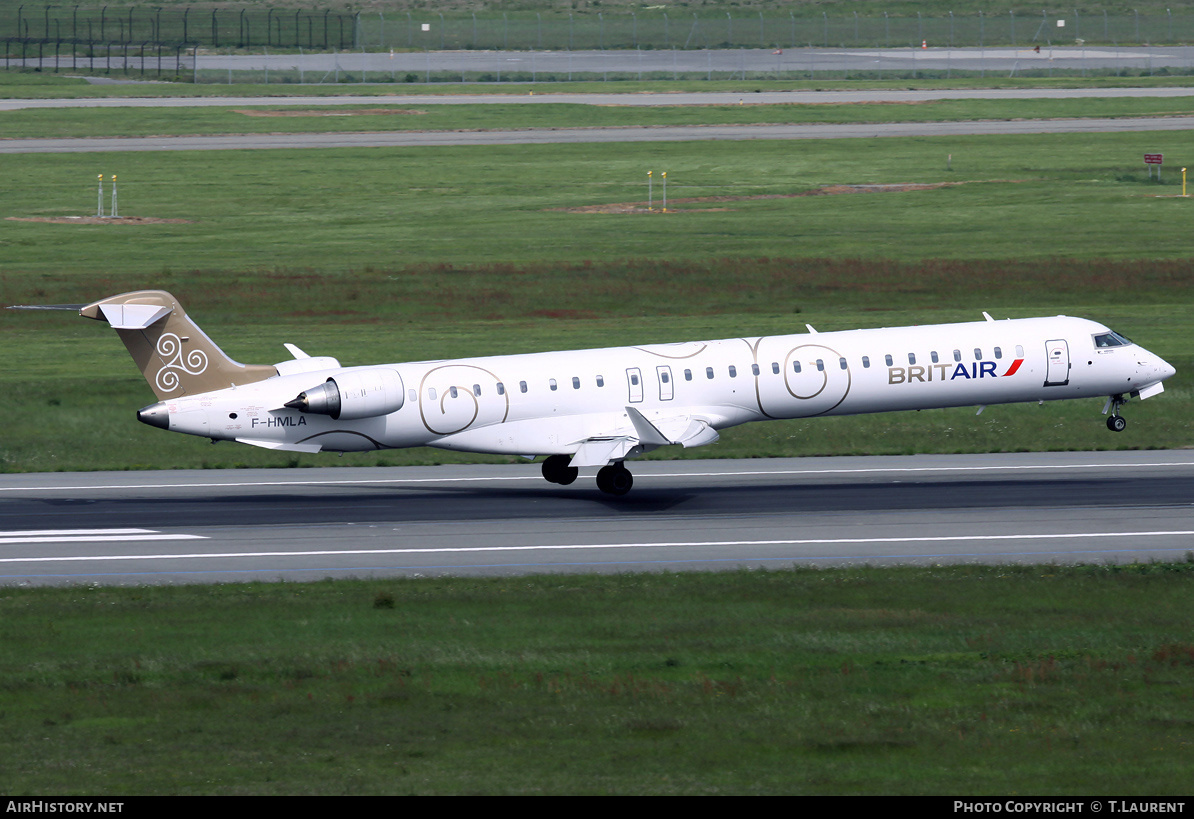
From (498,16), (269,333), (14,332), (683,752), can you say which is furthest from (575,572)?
(498,16)

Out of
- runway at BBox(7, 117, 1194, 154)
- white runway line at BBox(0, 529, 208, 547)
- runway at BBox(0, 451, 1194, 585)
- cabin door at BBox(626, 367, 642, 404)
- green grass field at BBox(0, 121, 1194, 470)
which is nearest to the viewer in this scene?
runway at BBox(0, 451, 1194, 585)

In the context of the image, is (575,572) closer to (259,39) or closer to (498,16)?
(259,39)

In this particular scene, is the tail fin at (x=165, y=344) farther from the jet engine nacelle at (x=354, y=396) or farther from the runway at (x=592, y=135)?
the runway at (x=592, y=135)

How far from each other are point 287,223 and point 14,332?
71.8ft

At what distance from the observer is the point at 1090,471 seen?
39.2m

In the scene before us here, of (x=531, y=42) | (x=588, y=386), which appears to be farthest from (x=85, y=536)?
(x=531, y=42)

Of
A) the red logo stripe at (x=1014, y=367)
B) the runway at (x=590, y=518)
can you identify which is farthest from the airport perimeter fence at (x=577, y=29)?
the red logo stripe at (x=1014, y=367)

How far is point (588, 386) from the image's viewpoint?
36.4 meters

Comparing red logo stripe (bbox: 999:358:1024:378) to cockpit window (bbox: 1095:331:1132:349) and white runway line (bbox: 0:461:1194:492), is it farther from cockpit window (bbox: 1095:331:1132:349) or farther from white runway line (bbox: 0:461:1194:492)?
white runway line (bbox: 0:461:1194:492)

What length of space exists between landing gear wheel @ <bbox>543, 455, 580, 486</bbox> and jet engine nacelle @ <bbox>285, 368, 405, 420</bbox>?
15.0 feet

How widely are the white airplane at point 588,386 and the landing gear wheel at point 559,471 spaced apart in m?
0.03

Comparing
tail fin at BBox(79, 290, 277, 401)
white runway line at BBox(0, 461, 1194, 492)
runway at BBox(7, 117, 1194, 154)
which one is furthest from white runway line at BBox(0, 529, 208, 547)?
runway at BBox(7, 117, 1194, 154)

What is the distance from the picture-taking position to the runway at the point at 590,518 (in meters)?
30.8

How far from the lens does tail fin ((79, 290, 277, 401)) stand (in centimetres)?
3459
